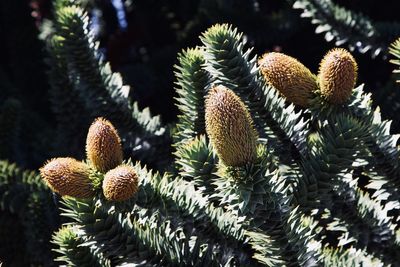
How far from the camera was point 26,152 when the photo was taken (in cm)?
213

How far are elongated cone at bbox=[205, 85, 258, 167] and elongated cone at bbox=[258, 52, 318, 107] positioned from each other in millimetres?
210

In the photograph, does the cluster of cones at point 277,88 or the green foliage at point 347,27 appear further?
the green foliage at point 347,27

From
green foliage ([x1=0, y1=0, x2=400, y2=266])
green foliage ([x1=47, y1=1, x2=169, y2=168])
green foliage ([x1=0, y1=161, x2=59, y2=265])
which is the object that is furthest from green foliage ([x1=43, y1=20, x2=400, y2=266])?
green foliage ([x1=0, y1=161, x2=59, y2=265])

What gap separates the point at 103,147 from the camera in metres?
1.13

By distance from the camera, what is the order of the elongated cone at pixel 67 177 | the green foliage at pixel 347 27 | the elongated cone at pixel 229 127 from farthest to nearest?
the green foliage at pixel 347 27 → the elongated cone at pixel 67 177 → the elongated cone at pixel 229 127

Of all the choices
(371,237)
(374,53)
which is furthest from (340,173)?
(374,53)

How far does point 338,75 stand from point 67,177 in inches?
20.4

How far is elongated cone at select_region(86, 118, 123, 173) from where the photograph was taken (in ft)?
3.72

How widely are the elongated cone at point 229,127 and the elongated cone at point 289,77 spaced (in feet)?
0.69

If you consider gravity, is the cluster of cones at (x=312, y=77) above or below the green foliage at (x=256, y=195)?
above

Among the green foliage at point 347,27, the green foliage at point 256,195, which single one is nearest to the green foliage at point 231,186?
the green foliage at point 256,195

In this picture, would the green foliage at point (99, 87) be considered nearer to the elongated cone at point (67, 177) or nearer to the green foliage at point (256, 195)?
the green foliage at point (256, 195)

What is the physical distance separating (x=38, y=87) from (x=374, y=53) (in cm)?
127

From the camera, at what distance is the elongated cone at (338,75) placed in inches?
44.9
